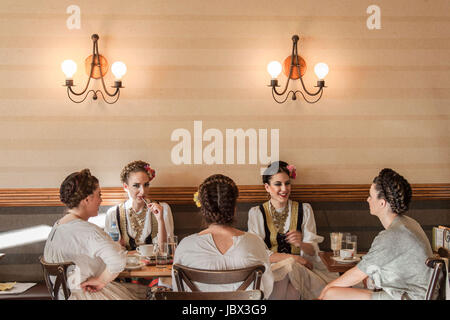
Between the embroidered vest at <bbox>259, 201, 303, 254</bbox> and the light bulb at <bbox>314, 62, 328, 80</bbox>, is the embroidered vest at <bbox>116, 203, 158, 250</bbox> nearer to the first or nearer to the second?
the embroidered vest at <bbox>259, 201, 303, 254</bbox>

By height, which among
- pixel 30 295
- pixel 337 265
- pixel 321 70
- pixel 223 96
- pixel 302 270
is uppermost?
pixel 321 70

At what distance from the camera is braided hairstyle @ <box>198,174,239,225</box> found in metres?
2.45

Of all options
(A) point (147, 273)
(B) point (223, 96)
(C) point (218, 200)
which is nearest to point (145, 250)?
(A) point (147, 273)

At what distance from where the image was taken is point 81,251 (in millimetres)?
2463

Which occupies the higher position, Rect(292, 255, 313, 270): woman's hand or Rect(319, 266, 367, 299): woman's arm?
Rect(319, 266, 367, 299): woman's arm

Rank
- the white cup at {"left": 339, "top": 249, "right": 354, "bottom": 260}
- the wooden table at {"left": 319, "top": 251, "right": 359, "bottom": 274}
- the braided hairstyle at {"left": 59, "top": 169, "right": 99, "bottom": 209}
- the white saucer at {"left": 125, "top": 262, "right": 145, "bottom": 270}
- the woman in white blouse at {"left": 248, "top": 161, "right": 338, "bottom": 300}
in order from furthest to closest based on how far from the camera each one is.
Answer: the woman in white blouse at {"left": 248, "top": 161, "right": 338, "bottom": 300} → the white cup at {"left": 339, "top": 249, "right": 354, "bottom": 260} → the wooden table at {"left": 319, "top": 251, "right": 359, "bottom": 274} → the white saucer at {"left": 125, "top": 262, "right": 145, "bottom": 270} → the braided hairstyle at {"left": 59, "top": 169, "right": 99, "bottom": 209}

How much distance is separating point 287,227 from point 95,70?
84.9 inches

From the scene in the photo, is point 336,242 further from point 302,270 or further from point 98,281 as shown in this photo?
point 98,281

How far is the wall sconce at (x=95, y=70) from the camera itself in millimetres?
3781

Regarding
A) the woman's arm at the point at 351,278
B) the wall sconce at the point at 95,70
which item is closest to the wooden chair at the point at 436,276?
the woman's arm at the point at 351,278

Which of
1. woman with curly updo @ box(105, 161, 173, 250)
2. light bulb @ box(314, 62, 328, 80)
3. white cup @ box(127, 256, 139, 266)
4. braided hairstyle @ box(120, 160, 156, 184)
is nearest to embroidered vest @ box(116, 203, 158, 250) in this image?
woman with curly updo @ box(105, 161, 173, 250)

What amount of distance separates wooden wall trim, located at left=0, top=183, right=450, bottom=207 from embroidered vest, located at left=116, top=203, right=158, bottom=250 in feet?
0.82

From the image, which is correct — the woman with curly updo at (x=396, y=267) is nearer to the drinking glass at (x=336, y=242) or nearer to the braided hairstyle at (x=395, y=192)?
the braided hairstyle at (x=395, y=192)
